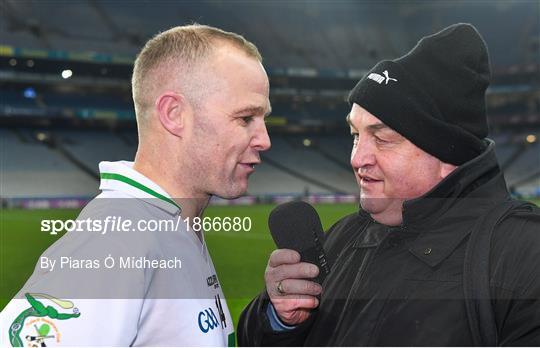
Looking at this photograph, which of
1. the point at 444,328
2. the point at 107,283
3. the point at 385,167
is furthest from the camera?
the point at 385,167

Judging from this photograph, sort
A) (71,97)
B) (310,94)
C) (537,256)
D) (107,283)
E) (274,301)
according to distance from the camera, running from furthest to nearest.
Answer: (310,94)
(71,97)
(274,301)
(537,256)
(107,283)

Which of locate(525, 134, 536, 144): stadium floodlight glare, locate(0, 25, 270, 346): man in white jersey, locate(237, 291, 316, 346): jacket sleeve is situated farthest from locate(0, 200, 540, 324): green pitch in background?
locate(525, 134, 536, 144): stadium floodlight glare

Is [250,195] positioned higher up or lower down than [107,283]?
higher up

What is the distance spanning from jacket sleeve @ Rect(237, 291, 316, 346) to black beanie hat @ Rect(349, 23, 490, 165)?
81 centimetres

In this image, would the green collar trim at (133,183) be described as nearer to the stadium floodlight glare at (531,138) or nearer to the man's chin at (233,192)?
the man's chin at (233,192)

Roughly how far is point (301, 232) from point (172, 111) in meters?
0.64

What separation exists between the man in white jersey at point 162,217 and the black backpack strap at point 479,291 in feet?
2.47

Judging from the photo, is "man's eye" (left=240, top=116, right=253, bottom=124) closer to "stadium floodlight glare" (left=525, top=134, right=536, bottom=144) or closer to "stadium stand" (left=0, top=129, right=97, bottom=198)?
"stadium stand" (left=0, top=129, right=97, bottom=198)

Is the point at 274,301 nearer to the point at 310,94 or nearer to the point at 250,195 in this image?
the point at 250,195

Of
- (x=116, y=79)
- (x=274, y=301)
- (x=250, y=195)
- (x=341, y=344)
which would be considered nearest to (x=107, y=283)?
(x=274, y=301)

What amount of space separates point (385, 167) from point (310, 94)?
37.5 meters

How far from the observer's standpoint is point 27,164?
3108 centimetres

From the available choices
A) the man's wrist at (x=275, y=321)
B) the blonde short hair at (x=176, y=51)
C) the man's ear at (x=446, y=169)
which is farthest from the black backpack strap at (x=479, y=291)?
the blonde short hair at (x=176, y=51)

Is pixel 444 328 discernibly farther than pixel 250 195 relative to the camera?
No
